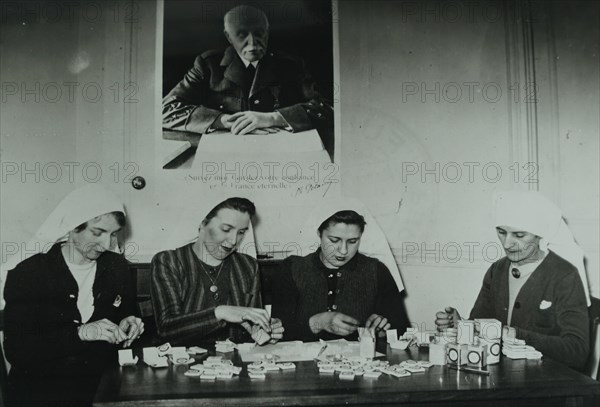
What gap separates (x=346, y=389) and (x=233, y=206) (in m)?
1.51

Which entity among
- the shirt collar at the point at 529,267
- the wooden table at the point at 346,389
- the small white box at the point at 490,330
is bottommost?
the wooden table at the point at 346,389

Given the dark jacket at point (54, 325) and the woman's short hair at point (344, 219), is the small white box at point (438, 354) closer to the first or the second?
the woman's short hair at point (344, 219)

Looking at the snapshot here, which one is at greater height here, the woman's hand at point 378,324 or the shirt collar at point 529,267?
the shirt collar at point 529,267

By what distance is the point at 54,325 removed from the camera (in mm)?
3686

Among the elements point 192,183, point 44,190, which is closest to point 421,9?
point 192,183

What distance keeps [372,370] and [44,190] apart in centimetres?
213

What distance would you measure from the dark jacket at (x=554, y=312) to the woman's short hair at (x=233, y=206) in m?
1.64

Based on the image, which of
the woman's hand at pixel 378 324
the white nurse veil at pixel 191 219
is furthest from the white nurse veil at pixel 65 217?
the woman's hand at pixel 378 324

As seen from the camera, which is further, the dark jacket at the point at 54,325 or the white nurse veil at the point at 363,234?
the white nurse veil at the point at 363,234

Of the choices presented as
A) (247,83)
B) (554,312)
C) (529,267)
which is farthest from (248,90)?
(554,312)

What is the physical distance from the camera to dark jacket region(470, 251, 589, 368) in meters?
3.88

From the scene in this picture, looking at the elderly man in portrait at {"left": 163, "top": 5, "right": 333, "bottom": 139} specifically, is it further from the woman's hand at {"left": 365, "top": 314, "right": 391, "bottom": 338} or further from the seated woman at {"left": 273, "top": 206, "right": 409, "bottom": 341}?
the woman's hand at {"left": 365, "top": 314, "right": 391, "bottom": 338}

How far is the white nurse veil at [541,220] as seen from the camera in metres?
4.01

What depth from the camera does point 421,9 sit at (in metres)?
4.12
